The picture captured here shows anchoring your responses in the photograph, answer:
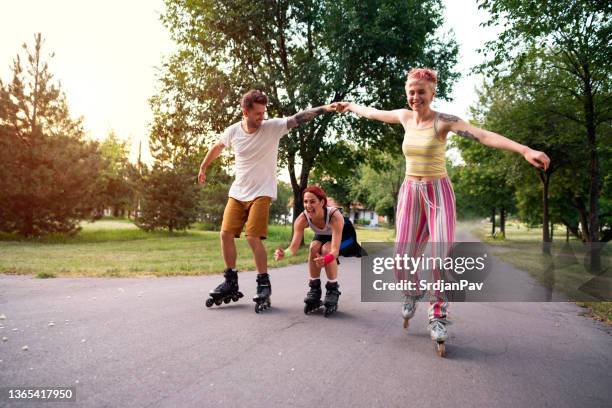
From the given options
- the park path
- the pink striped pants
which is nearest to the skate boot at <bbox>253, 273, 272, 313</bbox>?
the park path

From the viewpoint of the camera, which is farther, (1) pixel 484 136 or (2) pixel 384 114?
(2) pixel 384 114

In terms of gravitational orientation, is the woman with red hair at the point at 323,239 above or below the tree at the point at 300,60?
below

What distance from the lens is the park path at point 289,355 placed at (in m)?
2.43

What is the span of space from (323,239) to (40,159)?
A: 2028cm

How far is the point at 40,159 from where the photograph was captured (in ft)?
66.3

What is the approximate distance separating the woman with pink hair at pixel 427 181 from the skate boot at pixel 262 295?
1.54m

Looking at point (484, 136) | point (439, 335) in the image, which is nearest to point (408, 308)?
point (439, 335)

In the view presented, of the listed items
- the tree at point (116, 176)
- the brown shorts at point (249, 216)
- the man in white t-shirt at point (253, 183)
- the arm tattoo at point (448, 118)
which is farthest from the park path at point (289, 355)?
the tree at point (116, 176)

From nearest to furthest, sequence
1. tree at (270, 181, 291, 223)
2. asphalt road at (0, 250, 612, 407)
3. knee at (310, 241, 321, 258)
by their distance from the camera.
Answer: asphalt road at (0, 250, 612, 407) < knee at (310, 241, 321, 258) < tree at (270, 181, 291, 223)

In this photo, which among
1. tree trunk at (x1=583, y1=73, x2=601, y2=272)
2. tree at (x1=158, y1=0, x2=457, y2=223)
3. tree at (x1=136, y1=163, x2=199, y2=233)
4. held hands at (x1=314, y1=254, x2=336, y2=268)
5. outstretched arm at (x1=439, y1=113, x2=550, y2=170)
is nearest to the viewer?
outstretched arm at (x1=439, y1=113, x2=550, y2=170)

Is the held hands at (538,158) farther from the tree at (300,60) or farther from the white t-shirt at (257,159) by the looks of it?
Result: the tree at (300,60)

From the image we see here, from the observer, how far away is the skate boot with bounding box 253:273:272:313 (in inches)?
178

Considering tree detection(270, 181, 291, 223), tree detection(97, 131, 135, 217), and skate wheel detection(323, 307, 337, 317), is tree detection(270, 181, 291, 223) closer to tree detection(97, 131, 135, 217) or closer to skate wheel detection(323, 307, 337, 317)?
tree detection(97, 131, 135, 217)

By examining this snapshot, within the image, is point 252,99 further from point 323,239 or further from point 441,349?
point 441,349
